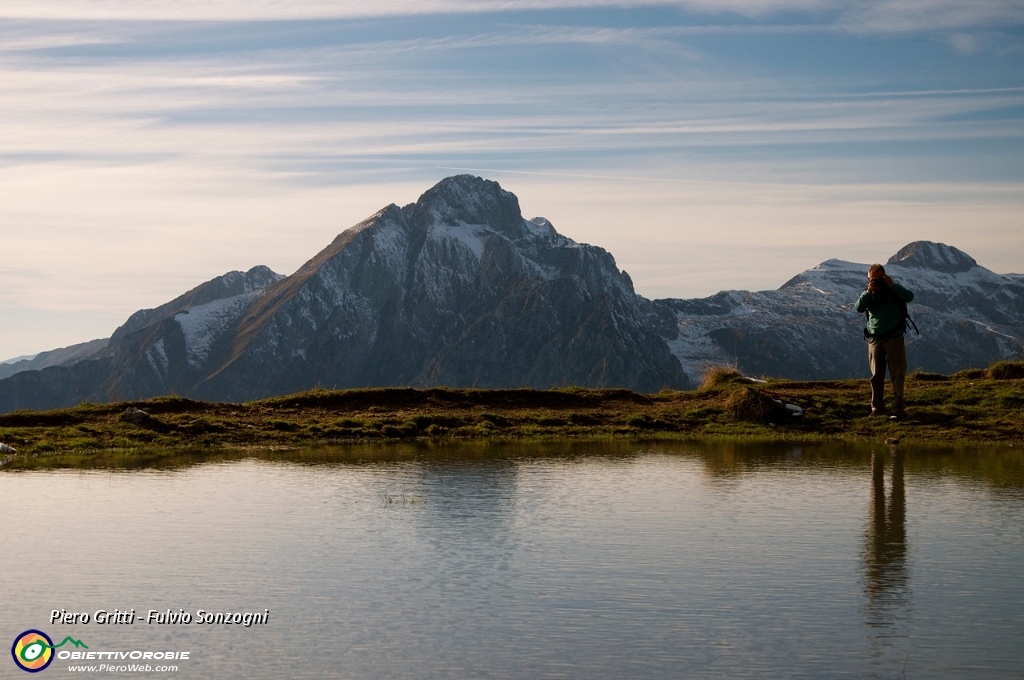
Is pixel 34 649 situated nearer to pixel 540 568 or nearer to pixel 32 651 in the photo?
pixel 32 651

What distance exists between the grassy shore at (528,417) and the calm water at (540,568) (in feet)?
21.9

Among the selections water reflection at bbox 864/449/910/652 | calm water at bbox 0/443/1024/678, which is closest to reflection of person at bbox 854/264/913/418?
calm water at bbox 0/443/1024/678

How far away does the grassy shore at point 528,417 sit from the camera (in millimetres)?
32344

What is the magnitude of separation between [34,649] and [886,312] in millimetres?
26884

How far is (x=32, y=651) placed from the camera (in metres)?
12.2

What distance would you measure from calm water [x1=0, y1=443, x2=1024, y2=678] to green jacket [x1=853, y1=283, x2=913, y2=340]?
8339mm

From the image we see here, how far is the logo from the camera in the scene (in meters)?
11.9

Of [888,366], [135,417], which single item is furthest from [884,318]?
[135,417]

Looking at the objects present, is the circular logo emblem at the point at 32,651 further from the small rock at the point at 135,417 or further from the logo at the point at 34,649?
the small rock at the point at 135,417

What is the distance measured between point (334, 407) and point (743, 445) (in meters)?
14.5

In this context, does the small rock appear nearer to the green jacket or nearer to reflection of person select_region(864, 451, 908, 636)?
reflection of person select_region(864, 451, 908, 636)

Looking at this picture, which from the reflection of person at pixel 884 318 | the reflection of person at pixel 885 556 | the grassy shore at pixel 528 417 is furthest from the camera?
the reflection of person at pixel 884 318

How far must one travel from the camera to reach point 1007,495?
844 inches

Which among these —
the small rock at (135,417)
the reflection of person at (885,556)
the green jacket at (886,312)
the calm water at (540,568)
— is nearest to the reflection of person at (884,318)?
the green jacket at (886,312)
